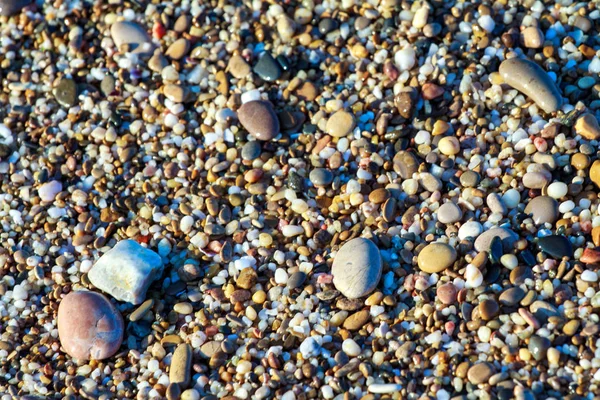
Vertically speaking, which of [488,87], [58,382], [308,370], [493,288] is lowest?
[58,382]

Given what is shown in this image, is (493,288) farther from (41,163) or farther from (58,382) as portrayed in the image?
(41,163)

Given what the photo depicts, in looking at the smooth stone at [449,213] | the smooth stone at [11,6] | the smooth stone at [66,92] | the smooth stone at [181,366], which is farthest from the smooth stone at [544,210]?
the smooth stone at [11,6]

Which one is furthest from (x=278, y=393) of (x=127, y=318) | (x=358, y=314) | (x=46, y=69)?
(x=46, y=69)

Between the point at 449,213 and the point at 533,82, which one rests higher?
the point at 533,82

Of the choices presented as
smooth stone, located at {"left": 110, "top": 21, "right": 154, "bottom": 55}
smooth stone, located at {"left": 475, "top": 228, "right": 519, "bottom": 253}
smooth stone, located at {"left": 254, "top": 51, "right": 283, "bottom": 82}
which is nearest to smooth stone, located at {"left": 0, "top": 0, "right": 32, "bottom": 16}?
smooth stone, located at {"left": 110, "top": 21, "right": 154, "bottom": 55}

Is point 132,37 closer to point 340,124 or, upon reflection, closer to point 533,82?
point 340,124

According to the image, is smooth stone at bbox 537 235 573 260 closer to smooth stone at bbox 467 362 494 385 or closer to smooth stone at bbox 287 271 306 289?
smooth stone at bbox 467 362 494 385

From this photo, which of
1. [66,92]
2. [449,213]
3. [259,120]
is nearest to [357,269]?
[449,213]

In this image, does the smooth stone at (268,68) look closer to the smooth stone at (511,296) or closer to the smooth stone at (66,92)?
the smooth stone at (66,92)

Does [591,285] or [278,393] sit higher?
[591,285]
